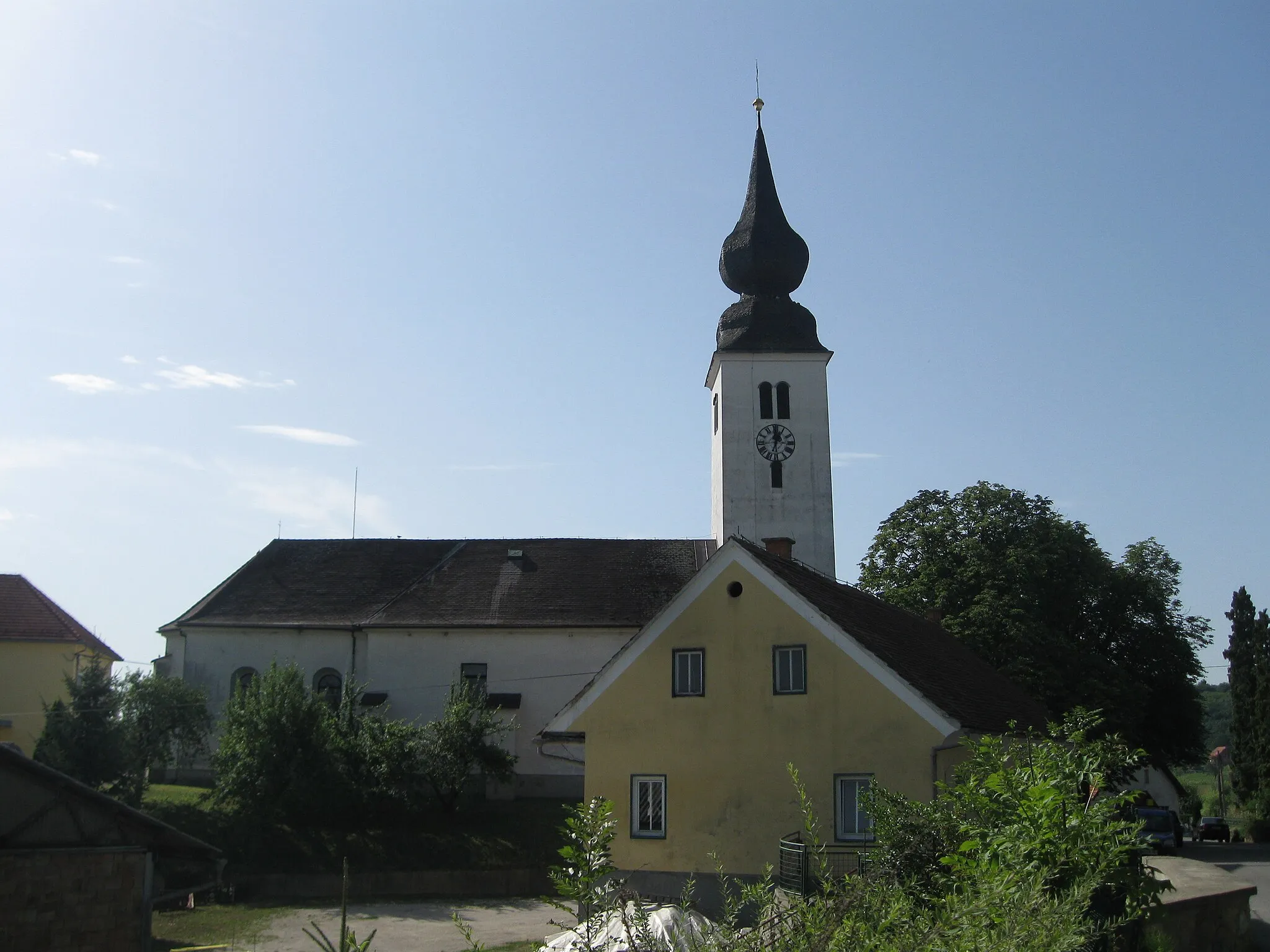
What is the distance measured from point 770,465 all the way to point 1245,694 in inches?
1489

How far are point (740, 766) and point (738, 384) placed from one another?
23319 millimetres

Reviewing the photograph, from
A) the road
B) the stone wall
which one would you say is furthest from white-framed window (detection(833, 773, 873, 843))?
the stone wall

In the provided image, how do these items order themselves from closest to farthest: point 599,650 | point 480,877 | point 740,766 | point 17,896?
point 17,896, point 740,766, point 480,877, point 599,650

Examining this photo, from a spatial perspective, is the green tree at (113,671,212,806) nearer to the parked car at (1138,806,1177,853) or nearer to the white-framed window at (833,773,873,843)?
the white-framed window at (833,773,873,843)

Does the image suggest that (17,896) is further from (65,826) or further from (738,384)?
(738,384)

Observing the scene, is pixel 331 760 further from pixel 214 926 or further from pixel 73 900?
pixel 73 900

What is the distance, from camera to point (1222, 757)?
8244 cm

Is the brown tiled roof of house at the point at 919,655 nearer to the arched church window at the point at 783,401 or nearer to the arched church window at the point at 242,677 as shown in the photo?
the arched church window at the point at 783,401

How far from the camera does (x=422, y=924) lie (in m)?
22.3

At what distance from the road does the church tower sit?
43.0 feet

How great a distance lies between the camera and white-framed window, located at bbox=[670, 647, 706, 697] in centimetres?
1811

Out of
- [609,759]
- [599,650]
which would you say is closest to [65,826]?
[609,759]

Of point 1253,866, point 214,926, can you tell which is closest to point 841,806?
point 214,926

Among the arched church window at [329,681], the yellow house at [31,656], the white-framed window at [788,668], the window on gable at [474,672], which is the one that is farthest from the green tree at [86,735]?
the white-framed window at [788,668]
